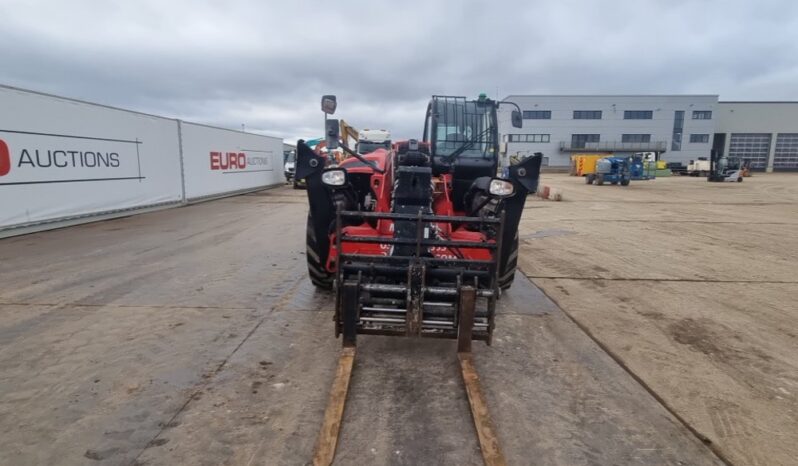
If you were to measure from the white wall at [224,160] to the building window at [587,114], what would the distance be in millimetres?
46510

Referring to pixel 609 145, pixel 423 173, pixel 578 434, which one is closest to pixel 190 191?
pixel 423 173

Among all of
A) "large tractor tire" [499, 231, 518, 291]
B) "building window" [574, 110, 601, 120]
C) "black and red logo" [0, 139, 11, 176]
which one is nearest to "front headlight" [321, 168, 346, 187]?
"large tractor tire" [499, 231, 518, 291]

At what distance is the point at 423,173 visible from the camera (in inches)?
171

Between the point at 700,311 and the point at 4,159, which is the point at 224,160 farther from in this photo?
the point at 700,311

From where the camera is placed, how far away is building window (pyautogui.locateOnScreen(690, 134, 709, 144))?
5784 centimetres

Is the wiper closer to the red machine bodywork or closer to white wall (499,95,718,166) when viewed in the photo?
the red machine bodywork

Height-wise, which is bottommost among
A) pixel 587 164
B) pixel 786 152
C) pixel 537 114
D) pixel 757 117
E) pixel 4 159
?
pixel 4 159

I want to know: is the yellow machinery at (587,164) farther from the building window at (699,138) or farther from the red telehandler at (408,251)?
the red telehandler at (408,251)

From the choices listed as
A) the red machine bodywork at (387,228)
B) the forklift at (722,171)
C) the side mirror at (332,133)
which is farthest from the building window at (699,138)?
the side mirror at (332,133)

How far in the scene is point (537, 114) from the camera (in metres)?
59.2

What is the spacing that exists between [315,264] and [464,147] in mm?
2681

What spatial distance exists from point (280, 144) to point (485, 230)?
81.5 ft

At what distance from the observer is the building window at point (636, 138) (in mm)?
58281

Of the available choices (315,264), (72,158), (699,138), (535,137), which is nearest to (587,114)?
(535,137)
